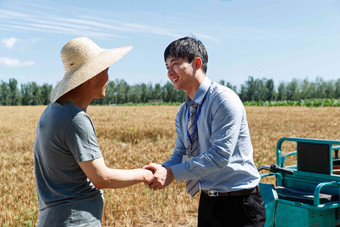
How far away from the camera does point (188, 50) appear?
2.57 meters

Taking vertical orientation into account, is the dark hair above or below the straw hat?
above

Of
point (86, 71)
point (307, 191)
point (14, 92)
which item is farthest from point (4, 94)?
point (86, 71)

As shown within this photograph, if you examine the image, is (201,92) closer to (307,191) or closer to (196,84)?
(196,84)

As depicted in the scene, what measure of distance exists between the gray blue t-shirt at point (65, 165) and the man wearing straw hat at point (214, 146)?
31.4 inches

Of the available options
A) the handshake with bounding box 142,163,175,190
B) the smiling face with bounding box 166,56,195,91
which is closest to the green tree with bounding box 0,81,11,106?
the handshake with bounding box 142,163,175,190

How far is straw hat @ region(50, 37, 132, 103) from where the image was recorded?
2.06m

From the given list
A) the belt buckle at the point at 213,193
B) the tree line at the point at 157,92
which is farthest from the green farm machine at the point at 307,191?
the tree line at the point at 157,92

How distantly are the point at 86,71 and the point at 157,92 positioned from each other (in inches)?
3346

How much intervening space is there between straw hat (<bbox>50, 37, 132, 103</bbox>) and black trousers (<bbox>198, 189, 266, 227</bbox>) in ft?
4.07

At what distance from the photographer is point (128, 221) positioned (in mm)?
4637

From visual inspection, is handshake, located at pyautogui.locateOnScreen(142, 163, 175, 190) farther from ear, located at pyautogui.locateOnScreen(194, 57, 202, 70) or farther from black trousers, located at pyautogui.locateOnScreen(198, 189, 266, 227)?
ear, located at pyautogui.locateOnScreen(194, 57, 202, 70)

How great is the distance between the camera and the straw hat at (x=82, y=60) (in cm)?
206

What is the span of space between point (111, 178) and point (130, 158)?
20.9 ft

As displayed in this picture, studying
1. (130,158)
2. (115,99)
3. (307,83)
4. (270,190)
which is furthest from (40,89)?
(270,190)
